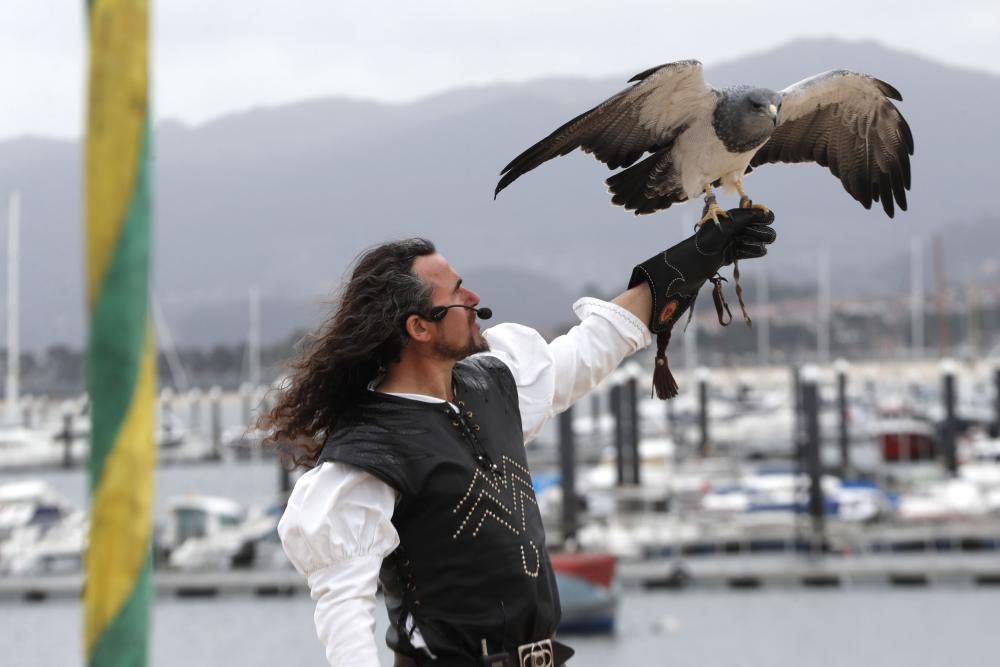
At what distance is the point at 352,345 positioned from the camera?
276 cm

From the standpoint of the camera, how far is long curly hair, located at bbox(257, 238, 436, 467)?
2.76 metres

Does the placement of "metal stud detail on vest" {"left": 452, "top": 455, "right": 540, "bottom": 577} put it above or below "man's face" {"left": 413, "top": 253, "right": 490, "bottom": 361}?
below

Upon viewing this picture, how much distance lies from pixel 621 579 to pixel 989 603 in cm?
556

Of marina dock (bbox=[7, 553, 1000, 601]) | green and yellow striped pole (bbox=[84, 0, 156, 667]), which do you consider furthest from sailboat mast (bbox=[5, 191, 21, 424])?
green and yellow striped pole (bbox=[84, 0, 156, 667])

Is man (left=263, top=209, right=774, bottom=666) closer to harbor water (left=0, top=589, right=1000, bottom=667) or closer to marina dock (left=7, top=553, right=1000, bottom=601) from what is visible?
harbor water (left=0, top=589, right=1000, bottom=667)

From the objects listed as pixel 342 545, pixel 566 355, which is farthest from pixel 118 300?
pixel 566 355

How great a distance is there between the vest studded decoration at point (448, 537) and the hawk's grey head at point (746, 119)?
82cm

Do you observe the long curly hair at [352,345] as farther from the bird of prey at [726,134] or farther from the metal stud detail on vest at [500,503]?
the bird of prey at [726,134]

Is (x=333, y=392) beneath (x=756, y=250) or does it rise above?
beneath

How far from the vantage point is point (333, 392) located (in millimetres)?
2799

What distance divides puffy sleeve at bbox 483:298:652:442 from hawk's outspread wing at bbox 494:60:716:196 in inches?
13.9

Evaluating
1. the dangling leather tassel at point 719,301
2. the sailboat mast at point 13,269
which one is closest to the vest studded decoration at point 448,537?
the dangling leather tassel at point 719,301

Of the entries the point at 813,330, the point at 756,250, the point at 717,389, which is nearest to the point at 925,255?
the point at 813,330

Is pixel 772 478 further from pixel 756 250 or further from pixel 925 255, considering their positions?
pixel 925 255
